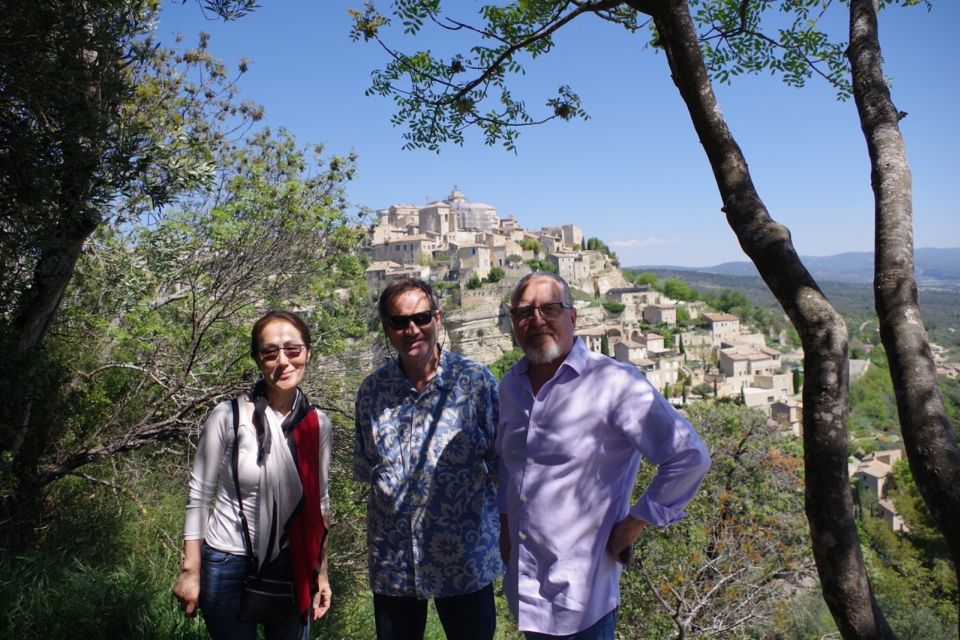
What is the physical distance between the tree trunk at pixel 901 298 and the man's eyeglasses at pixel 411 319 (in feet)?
4.19

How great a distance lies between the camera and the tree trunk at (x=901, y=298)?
139 cm

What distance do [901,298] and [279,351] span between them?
1780mm

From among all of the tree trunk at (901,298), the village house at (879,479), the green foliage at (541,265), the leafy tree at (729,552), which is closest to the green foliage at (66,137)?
the tree trunk at (901,298)

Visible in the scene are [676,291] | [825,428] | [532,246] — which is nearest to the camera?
[825,428]

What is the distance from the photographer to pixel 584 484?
5.57ft

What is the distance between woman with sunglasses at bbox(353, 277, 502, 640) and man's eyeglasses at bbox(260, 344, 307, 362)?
288 millimetres

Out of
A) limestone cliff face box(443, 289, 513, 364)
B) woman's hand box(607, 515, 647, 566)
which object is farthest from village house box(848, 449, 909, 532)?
woman's hand box(607, 515, 647, 566)

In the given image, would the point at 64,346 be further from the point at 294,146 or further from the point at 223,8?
the point at 223,8

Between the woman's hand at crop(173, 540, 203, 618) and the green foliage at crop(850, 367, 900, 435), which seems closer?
the woman's hand at crop(173, 540, 203, 618)

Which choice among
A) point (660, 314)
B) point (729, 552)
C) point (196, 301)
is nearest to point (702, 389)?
point (660, 314)

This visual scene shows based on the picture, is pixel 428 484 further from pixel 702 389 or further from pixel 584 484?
pixel 702 389

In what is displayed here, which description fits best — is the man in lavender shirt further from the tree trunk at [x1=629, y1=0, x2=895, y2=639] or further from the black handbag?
the black handbag

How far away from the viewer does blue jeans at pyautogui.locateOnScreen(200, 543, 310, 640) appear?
1.86 metres

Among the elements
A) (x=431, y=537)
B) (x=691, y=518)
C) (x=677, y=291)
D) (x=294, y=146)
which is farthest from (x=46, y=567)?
(x=677, y=291)
